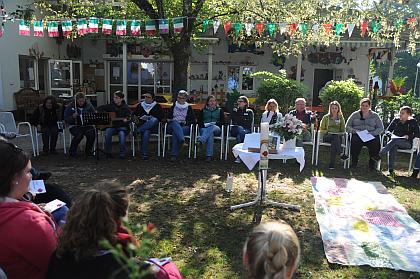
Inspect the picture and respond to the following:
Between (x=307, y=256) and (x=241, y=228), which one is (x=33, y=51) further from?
(x=307, y=256)

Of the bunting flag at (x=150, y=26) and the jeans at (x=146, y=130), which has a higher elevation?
the bunting flag at (x=150, y=26)

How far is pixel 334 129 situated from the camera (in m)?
6.87

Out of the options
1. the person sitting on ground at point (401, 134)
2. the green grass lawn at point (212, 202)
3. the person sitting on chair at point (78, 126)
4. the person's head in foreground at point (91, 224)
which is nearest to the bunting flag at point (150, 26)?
the person sitting on chair at point (78, 126)

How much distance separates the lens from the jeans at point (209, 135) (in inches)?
274

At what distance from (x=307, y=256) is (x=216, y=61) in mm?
10314

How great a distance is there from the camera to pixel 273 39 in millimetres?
12070

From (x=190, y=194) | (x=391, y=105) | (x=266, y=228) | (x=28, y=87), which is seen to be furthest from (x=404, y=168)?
(x=28, y=87)

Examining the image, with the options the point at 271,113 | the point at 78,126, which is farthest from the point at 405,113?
the point at 78,126

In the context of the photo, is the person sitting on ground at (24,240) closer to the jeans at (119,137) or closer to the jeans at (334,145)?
the jeans at (119,137)

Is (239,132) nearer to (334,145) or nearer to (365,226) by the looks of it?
(334,145)

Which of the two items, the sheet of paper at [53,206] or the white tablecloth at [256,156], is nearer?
the sheet of paper at [53,206]

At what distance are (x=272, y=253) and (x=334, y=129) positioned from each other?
5.73 m

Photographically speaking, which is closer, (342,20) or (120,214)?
(120,214)

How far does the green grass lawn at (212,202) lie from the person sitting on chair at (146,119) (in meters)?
0.30
